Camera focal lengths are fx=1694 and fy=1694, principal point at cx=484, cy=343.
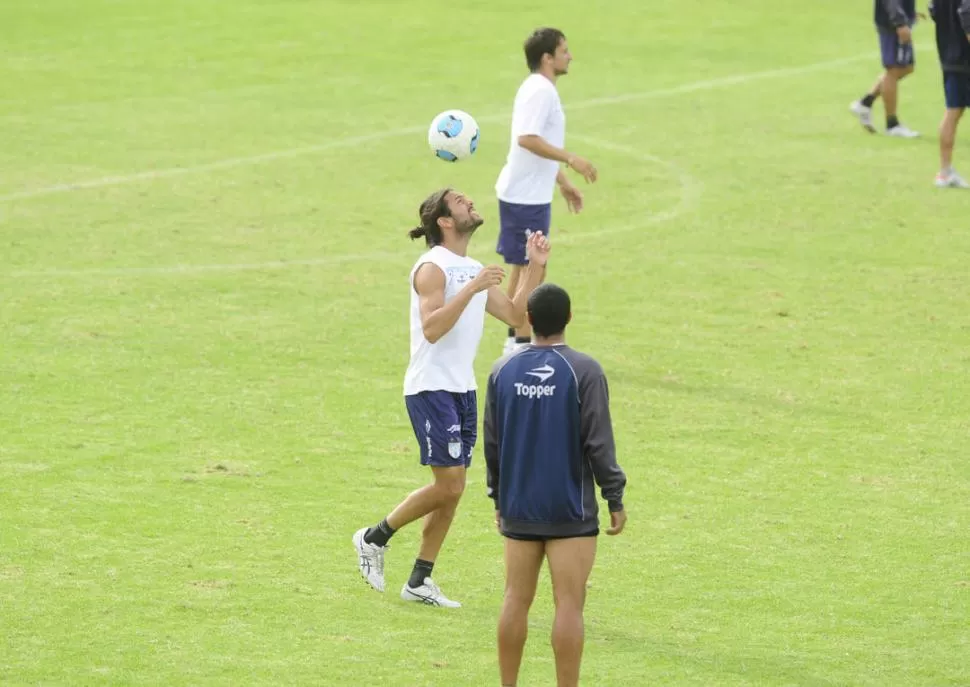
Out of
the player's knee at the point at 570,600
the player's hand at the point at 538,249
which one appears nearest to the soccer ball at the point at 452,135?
the player's hand at the point at 538,249

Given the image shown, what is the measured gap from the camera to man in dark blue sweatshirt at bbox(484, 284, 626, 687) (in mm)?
7922

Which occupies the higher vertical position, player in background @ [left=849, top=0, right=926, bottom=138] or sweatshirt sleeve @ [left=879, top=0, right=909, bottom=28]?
sweatshirt sleeve @ [left=879, top=0, right=909, bottom=28]

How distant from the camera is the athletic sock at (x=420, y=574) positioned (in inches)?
383

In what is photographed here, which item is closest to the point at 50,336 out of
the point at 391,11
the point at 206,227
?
the point at 206,227

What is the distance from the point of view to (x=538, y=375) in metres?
7.94

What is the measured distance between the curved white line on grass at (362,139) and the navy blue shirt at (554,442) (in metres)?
12.7

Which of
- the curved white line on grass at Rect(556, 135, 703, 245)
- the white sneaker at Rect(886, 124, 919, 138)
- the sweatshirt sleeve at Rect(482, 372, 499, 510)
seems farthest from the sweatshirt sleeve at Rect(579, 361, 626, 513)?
the white sneaker at Rect(886, 124, 919, 138)

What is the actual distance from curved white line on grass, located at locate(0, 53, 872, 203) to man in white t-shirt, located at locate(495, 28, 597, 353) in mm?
7217

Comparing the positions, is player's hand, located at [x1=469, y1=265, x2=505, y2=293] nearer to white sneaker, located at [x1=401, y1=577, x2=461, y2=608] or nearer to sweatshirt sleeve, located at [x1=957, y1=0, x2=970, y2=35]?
white sneaker, located at [x1=401, y1=577, x2=461, y2=608]

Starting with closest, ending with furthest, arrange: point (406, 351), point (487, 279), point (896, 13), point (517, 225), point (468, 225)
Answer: point (487, 279)
point (468, 225)
point (517, 225)
point (406, 351)
point (896, 13)

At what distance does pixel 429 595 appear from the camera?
9.71m

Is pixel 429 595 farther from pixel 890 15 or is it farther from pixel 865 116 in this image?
pixel 865 116

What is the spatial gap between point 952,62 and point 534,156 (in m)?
7.84

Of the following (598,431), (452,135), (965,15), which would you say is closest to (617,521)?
(598,431)
